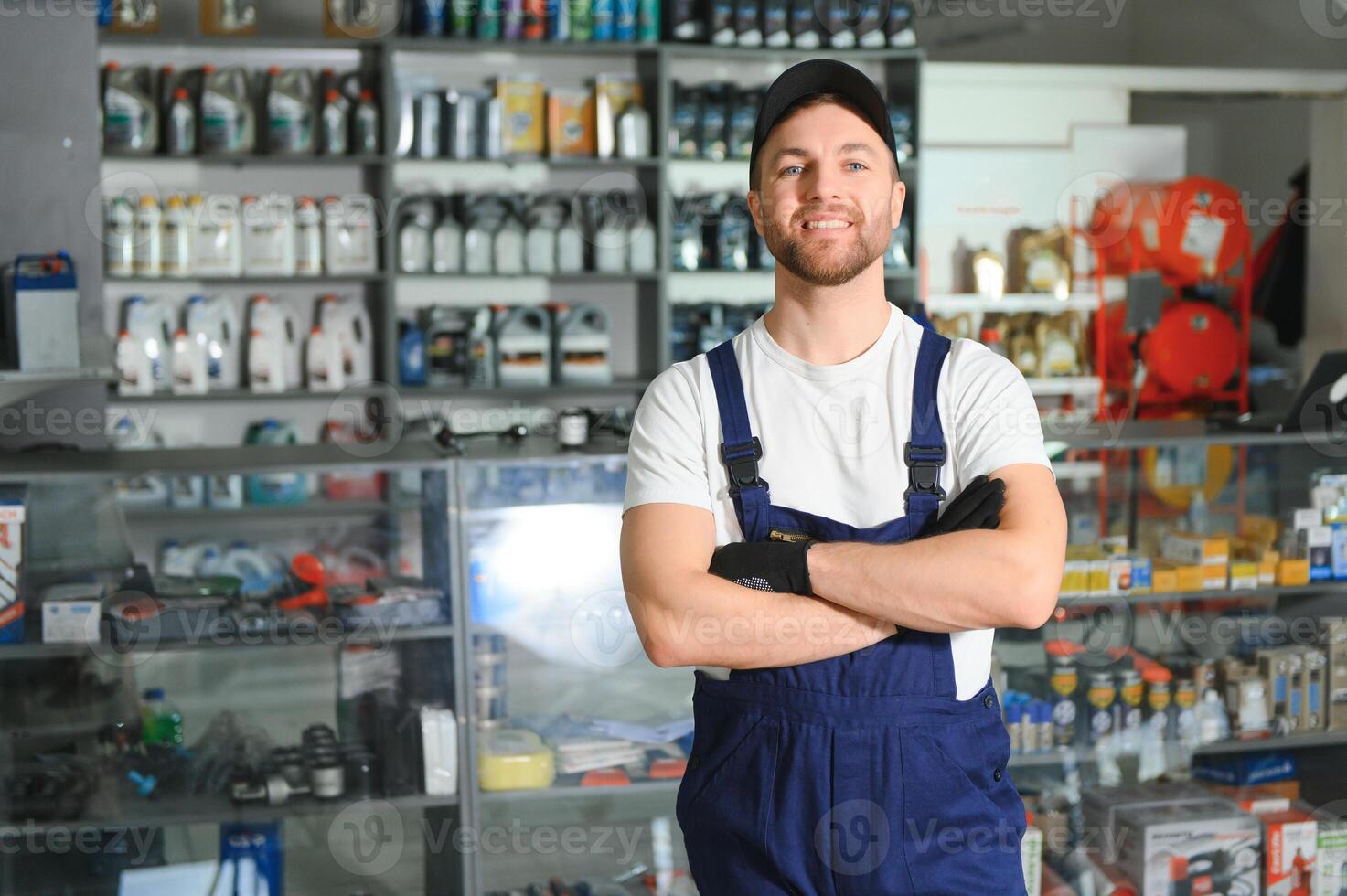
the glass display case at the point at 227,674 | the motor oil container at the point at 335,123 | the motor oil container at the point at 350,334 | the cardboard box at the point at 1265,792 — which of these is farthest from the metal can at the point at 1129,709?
the motor oil container at the point at 335,123

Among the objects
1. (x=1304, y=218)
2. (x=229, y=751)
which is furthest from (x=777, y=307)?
(x=1304, y=218)

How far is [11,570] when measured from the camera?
2793 millimetres

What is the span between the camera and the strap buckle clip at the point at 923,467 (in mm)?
1746

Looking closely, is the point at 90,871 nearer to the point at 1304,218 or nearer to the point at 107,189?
the point at 107,189

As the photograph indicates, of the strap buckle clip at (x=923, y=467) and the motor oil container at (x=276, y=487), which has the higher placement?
the strap buckle clip at (x=923, y=467)

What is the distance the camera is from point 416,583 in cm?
302

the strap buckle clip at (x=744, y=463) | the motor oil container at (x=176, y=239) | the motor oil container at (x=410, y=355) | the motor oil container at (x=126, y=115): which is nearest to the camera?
the strap buckle clip at (x=744, y=463)

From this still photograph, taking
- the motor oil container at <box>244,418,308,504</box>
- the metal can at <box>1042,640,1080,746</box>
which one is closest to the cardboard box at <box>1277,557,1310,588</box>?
the metal can at <box>1042,640,1080,746</box>

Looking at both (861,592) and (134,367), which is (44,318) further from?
(134,367)

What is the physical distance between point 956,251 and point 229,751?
4.92 metres

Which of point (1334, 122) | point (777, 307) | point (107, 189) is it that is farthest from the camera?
point (1334, 122)

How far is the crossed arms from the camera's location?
5.47ft

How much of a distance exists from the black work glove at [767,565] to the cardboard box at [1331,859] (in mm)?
2359

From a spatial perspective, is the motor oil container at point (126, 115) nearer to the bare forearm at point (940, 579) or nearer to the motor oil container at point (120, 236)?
the motor oil container at point (120, 236)
